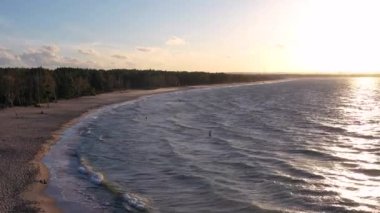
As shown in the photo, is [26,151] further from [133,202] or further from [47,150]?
[133,202]

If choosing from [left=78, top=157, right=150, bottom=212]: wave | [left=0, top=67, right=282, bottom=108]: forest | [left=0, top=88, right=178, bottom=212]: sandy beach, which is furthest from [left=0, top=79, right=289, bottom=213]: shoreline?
[left=0, top=67, right=282, bottom=108]: forest

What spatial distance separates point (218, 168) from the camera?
19812 mm

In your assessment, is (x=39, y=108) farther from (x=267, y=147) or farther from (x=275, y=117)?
(x=267, y=147)

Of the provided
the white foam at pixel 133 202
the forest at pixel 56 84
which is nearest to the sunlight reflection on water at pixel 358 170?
the white foam at pixel 133 202

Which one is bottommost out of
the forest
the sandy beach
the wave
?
the wave

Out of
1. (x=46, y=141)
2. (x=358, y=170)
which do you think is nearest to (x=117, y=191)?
(x=358, y=170)

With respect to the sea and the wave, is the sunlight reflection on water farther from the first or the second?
the wave

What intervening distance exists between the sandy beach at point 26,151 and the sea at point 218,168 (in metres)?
0.61

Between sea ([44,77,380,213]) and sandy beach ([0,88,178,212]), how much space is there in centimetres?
61

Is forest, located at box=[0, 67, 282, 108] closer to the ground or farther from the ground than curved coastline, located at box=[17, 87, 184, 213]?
farther from the ground

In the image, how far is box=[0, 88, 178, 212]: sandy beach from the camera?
1475cm

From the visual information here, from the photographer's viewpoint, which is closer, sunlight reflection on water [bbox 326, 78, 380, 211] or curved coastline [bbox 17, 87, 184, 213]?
curved coastline [bbox 17, 87, 184, 213]

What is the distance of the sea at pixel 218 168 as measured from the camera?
579 inches

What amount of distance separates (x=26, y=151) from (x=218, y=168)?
9.97m
